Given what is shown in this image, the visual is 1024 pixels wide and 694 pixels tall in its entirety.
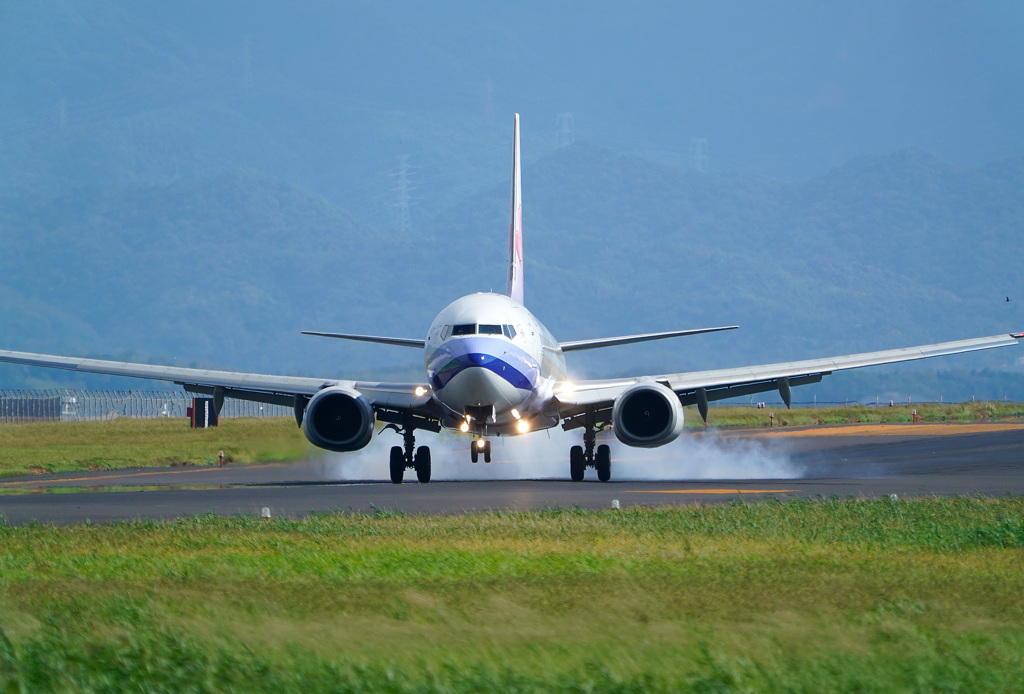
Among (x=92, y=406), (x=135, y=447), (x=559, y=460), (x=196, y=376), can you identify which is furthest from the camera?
(x=92, y=406)

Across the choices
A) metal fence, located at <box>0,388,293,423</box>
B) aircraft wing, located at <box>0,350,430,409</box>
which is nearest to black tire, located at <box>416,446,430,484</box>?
aircraft wing, located at <box>0,350,430,409</box>

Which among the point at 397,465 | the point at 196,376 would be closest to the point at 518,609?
the point at 397,465

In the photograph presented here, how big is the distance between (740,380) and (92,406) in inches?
3557

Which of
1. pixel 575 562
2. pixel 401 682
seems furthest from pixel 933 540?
pixel 401 682

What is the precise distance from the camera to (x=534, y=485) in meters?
30.9

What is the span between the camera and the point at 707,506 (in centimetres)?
2144

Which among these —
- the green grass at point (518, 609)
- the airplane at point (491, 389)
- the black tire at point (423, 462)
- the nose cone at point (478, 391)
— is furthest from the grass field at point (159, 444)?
the green grass at point (518, 609)

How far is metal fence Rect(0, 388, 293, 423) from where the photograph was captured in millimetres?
106125

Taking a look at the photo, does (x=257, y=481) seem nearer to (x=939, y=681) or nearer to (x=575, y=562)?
(x=575, y=562)

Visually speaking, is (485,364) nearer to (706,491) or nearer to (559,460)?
(706,491)

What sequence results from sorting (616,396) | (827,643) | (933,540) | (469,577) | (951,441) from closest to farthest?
(827,643), (469,577), (933,540), (616,396), (951,441)

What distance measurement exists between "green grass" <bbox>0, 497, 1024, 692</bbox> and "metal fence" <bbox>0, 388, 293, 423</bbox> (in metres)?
86.8

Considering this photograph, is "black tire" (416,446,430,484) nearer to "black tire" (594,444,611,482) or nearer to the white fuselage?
the white fuselage

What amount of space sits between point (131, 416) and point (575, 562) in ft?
360
